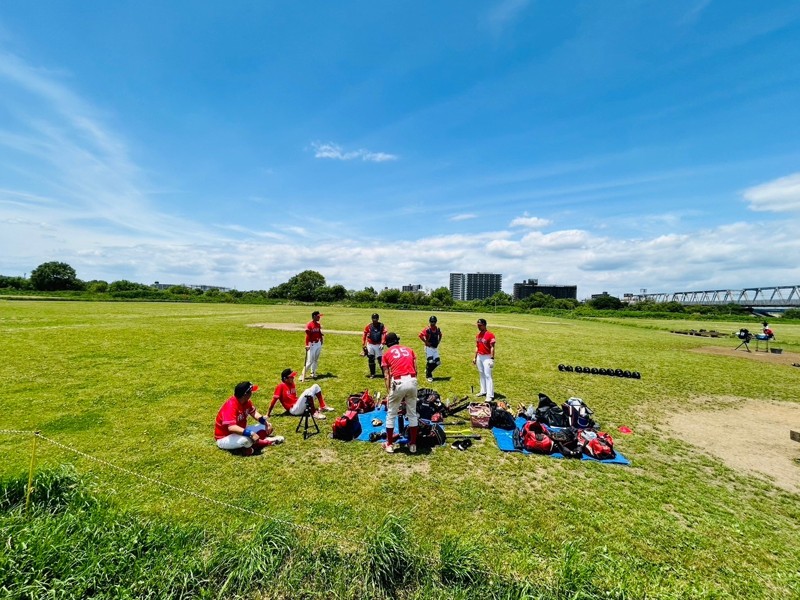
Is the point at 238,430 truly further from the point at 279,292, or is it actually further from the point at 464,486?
the point at 279,292

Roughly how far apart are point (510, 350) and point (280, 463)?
17987 millimetres

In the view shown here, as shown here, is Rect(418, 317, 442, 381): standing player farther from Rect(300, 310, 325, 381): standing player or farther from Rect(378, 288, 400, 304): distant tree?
Rect(378, 288, 400, 304): distant tree

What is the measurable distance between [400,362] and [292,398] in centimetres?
387

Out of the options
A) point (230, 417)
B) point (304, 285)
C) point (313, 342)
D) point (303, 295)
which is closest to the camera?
point (230, 417)

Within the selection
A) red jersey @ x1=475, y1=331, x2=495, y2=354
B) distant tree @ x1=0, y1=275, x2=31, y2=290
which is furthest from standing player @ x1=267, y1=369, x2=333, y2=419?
distant tree @ x1=0, y1=275, x2=31, y2=290

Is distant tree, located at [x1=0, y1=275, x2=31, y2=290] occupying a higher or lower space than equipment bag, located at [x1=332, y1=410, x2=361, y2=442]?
higher

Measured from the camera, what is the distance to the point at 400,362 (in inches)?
298

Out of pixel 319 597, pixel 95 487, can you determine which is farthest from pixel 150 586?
pixel 95 487

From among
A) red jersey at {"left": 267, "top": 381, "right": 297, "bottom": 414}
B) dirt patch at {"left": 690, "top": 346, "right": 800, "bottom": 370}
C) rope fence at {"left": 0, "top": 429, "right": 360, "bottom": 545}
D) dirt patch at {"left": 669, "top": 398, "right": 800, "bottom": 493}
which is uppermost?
red jersey at {"left": 267, "top": 381, "right": 297, "bottom": 414}

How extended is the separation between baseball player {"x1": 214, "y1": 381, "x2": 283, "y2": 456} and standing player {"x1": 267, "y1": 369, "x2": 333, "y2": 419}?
1258 mm

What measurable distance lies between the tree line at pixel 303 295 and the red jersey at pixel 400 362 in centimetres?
8274

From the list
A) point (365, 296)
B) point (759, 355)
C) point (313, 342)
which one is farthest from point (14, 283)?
point (759, 355)

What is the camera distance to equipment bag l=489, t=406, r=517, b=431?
8.99m

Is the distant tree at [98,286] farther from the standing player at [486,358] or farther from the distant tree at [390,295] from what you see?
the standing player at [486,358]
